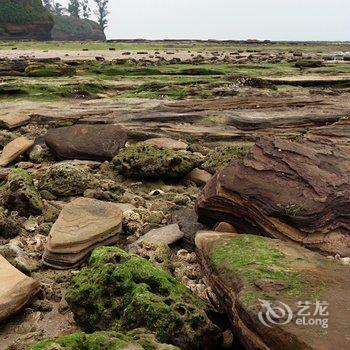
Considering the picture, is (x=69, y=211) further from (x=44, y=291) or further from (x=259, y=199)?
(x=259, y=199)

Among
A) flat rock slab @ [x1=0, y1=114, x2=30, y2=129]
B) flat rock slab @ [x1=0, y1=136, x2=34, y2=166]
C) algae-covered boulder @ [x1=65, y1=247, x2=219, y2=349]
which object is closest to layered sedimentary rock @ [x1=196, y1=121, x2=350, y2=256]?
algae-covered boulder @ [x1=65, y1=247, x2=219, y2=349]

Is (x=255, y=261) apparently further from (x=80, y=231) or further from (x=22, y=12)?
(x=22, y=12)

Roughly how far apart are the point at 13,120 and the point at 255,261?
330 inches

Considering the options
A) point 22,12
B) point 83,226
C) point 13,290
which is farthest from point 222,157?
point 22,12

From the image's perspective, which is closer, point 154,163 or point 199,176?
point 154,163

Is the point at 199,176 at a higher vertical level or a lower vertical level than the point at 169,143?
lower

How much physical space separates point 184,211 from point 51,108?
7.45 metres

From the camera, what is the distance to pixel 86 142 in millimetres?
8539

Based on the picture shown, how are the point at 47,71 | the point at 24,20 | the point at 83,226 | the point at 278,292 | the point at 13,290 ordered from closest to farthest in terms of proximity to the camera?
the point at 278,292 < the point at 13,290 < the point at 83,226 < the point at 47,71 < the point at 24,20

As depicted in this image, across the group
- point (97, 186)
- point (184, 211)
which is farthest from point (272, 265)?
point (97, 186)

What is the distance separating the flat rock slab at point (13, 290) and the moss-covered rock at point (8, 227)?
1262 mm

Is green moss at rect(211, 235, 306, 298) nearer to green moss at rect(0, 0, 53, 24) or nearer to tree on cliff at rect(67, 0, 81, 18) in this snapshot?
green moss at rect(0, 0, 53, 24)

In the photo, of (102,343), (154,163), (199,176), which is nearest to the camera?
(102,343)

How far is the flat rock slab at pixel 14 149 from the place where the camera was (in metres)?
8.50
